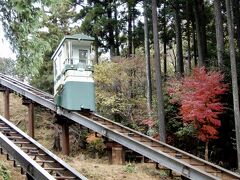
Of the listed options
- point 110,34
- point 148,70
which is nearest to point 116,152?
point 148,70

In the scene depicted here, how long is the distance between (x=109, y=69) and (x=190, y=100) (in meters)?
9.63

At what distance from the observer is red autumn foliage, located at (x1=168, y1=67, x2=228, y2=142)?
60.2 ft

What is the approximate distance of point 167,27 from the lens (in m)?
36.5

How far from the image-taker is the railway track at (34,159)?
848 centimetres

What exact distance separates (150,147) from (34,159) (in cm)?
544

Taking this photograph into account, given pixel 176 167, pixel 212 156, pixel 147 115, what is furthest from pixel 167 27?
pixel 176 167

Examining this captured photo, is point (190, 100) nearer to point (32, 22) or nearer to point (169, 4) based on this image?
point (32, 22)

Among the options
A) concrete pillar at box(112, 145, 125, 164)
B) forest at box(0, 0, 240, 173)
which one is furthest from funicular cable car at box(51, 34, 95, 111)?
concrete pillar at box(112, 145, 125, 164)

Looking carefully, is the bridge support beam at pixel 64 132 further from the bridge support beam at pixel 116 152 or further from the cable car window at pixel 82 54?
the bridge support beam at pixel 116 152

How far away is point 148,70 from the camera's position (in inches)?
1054

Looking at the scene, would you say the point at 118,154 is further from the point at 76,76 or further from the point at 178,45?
the point at 178,45

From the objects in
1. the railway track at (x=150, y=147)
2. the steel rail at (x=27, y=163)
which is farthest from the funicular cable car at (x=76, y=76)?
the steel rail at (x=27, y=163)

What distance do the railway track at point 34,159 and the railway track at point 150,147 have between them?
426cm

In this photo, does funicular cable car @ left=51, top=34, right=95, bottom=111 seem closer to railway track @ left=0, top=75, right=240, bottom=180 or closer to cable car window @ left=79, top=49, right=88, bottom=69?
cable car window @ left=79, top=49, right=88, bottom=69
